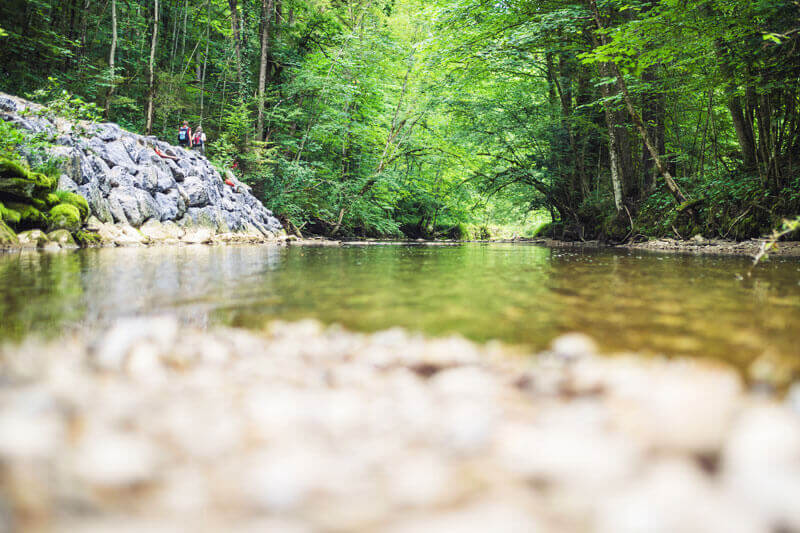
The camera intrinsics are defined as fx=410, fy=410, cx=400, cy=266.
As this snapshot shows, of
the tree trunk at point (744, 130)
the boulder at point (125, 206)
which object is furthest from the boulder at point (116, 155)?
the tree trunk at point (744, 130)

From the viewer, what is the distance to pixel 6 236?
21.2 ft

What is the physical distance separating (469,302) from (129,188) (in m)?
10.4

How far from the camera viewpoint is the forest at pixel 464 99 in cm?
707

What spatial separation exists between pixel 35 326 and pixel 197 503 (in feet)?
5.91

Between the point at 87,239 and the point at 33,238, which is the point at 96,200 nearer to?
the point at 87,239

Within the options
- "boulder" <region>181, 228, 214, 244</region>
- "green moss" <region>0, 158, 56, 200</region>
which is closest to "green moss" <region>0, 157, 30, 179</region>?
"green moss" <region>0, 158, 56, 200</region>

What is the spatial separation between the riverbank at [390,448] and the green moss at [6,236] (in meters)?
6.92

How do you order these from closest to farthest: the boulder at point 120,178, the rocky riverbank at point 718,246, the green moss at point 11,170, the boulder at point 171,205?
the rocky riverbank at point 718,246 < the green moss at point 11,170 < the boulder at point 120,178 < the boulder at point 171,205

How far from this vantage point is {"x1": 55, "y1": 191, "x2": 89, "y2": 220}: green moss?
802 cm

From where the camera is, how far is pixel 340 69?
1560 cm

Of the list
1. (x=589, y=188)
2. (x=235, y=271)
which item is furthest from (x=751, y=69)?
(x=235, y=271)

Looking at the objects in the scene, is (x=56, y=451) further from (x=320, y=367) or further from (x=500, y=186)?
(x=500, y=186)

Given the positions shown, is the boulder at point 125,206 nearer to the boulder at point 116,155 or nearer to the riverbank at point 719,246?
the boulder at point 116,155

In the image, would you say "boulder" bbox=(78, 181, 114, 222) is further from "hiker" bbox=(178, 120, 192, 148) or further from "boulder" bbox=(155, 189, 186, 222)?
"hiker" bbox=(178, 120, 192, 148)
